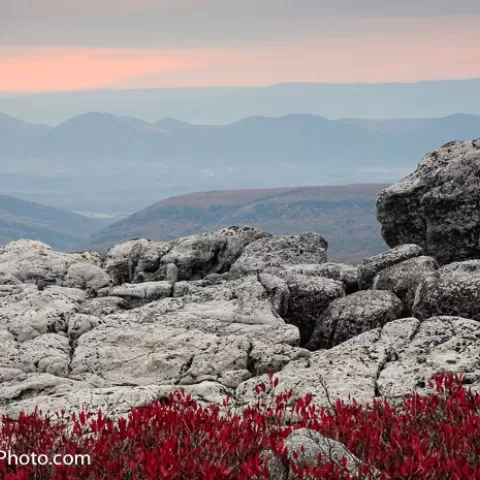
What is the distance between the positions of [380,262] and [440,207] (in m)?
4.26

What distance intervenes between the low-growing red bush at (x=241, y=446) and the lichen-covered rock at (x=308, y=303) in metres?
13.8

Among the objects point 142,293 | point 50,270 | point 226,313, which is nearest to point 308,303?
point 226,313

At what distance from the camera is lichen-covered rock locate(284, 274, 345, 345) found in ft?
84.6

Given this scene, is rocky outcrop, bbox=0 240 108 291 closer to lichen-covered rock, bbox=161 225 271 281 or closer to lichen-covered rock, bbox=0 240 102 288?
lichen-covered rock, bbox=0 240 102 288

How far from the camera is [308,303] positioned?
25.9 meters

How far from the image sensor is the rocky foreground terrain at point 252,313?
16.1 metres

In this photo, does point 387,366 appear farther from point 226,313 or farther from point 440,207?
point 440,207

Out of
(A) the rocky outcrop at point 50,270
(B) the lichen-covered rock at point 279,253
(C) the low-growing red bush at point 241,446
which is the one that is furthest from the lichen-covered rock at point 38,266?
(C) the low-growing red bush at point 241,446

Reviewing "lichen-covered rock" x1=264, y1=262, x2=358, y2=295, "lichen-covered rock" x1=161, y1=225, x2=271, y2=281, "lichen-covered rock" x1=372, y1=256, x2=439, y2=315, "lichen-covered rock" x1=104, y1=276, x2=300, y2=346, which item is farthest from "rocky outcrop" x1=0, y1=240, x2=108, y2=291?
"lichen-covered rock" x1=372, y1=256, x2=439, y2=315

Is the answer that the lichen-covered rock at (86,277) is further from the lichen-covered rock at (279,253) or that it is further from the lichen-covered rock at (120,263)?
the lichen-covered rock at (279,253)

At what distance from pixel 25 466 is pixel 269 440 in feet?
10.7

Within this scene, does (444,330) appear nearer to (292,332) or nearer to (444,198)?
(292,332)

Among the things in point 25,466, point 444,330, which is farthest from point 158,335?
point 25,466

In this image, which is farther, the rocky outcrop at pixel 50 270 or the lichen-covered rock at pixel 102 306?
the rocky outcrop at pixel 50 270
